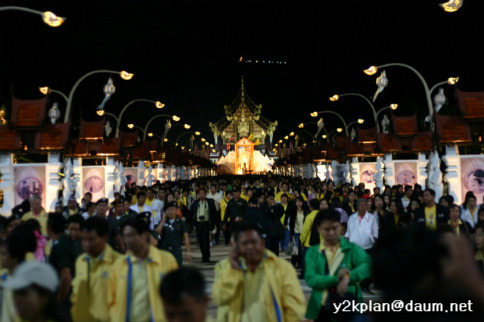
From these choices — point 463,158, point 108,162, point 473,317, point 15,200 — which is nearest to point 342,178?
point 108,162

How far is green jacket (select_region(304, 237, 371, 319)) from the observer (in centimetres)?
592

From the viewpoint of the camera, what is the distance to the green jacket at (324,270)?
5.92 meters

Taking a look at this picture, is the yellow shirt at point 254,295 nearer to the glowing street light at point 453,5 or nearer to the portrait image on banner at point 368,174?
the glowing street light at point 453,5

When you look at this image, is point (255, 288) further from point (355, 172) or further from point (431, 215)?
point (355, 172)

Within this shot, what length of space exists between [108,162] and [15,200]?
1015 cm

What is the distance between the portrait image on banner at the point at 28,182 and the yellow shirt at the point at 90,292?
67.5ft

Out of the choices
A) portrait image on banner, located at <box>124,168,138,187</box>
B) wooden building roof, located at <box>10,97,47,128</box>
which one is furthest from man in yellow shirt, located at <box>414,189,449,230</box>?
portrait image on banner, located at <box>124,168,138,187</box>

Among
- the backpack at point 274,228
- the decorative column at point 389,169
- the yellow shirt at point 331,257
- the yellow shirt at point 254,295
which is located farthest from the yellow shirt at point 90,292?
the decorative column at point 389,169

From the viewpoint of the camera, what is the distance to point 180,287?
135 inches

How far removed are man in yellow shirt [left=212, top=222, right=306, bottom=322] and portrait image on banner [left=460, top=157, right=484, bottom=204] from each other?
2022 centimetres

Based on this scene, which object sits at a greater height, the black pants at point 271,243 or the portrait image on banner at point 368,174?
the portrait image on banner at point 368,174

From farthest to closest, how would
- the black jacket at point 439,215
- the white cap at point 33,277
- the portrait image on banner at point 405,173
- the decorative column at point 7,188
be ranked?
the portrait image on banner at point 405,173
the decorative column at point 7,188
the black jacket at point 439,215
the white cap at point 33,277

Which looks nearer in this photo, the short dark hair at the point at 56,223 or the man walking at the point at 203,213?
the short dark hair at the point at 56,223

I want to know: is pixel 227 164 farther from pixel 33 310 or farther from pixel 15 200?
pixel 33 310
